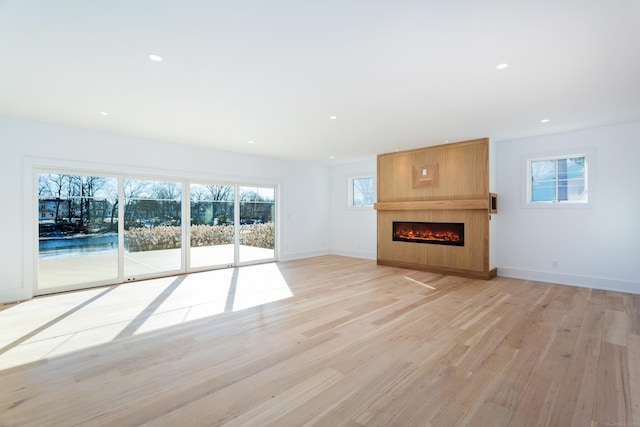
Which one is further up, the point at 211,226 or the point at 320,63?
the point at 320,63

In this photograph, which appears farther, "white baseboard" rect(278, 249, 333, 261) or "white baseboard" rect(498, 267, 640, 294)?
"white baseboard" rect(278, 249, 333, 261)

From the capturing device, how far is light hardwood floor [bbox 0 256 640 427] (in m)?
2.00

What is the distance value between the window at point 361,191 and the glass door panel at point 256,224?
2.43 m

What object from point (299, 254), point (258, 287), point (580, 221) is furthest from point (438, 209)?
point (258, 287)

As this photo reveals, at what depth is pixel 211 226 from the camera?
22.8ft

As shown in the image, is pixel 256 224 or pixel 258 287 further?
pixel 256 224

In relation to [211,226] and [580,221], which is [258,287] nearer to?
[211,226]

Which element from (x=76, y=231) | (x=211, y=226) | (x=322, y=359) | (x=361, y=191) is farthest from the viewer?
(x=361, y=191)

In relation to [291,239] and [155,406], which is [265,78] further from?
[291,239]

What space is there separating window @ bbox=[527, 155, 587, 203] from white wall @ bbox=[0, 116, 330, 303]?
552cm

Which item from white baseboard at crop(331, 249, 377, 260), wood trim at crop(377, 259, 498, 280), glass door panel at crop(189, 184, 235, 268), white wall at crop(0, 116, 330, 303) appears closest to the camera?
white wall at crop(0, 116, 330, 303)

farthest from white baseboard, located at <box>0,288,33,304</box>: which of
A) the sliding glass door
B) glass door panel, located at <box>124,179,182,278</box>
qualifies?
glass door panel, located at <box>124,179,182,278</box>

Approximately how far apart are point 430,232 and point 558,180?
255 centimetres

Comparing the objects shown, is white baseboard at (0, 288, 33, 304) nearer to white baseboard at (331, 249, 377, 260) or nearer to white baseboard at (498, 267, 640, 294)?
white baseboard at (331, 249, 377, 260)
